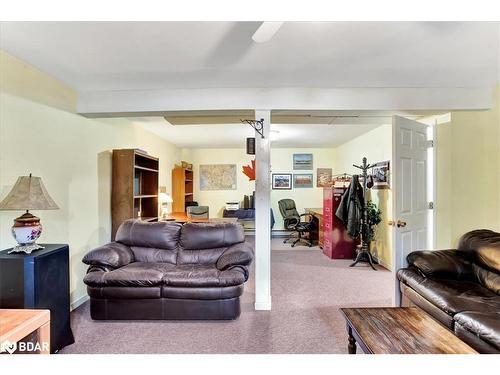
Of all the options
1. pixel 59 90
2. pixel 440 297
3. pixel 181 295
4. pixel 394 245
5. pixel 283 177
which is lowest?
pixel 181 295

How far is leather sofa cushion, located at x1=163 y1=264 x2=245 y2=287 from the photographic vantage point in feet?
8.14

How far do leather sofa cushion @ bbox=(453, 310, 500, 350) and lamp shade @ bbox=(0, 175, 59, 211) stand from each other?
9.47 feet

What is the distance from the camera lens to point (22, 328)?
47.9 inches

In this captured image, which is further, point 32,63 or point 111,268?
point 111,268

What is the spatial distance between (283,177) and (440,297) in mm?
5244

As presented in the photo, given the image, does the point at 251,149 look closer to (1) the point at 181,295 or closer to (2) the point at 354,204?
(1) the point at 181,295

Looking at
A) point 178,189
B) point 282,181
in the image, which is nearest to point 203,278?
point 178,189

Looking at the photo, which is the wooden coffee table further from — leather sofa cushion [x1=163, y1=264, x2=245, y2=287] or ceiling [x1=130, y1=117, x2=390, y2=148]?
ceiling [x1=130, y1=117, x2=390, y2=148]

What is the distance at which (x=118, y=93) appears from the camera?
2.73 metres

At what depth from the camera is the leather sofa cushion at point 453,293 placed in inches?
70.4

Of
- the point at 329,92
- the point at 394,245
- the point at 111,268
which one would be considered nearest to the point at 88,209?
the point at 111,268

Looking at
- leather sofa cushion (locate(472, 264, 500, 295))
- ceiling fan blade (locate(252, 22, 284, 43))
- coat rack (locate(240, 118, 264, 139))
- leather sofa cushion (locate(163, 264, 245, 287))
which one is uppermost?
ceiling fan blade (locate(252, 22, 284, 43))

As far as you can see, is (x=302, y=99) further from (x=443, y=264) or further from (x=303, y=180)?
(x=303, y=180)

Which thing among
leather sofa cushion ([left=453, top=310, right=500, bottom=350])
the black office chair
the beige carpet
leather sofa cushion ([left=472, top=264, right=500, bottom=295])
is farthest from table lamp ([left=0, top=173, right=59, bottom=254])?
the black office chair
